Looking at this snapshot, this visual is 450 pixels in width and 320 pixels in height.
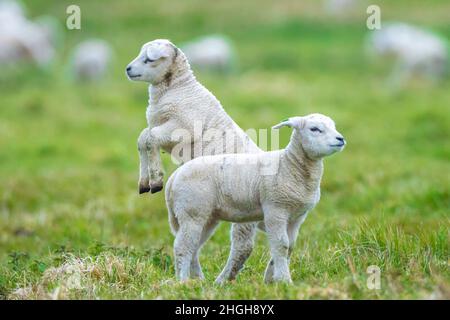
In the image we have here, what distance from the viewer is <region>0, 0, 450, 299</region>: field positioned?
22.8 ft

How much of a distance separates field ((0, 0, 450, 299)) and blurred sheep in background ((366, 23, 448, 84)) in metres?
0.67

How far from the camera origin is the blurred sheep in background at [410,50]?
86.5 ft

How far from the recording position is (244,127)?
1848 centimetres

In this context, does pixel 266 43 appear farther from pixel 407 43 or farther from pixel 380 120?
pixel 380 120

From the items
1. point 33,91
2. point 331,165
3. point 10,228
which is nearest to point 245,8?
point 33,91

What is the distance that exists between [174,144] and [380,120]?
13175mm

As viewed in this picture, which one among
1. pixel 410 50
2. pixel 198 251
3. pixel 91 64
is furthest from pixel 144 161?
pixel 410 50

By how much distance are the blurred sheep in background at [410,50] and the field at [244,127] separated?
2.21 feet

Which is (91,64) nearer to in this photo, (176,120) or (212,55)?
(212,55)

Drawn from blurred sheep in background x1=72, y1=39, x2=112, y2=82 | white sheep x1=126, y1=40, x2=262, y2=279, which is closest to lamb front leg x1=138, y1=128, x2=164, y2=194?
white sheep x1=126, y1=40, x2=262, y2=279

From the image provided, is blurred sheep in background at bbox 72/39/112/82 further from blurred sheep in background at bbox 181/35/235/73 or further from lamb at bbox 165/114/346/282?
lamb at bbox 165/114/346/282

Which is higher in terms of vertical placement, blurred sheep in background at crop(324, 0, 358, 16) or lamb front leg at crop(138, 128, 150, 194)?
blurred sheep in background at crop(324, 0, 358, 16)

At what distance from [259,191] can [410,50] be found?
22471 millimetres

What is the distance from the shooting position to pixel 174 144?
24.1 ft
